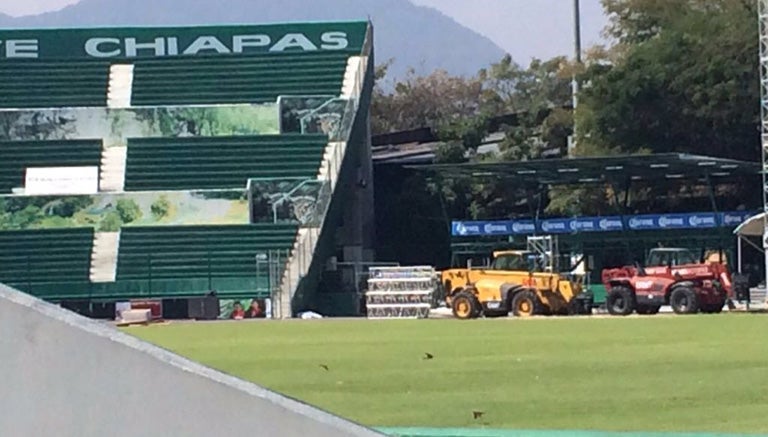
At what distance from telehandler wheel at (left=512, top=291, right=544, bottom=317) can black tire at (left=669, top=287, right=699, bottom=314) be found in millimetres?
3552

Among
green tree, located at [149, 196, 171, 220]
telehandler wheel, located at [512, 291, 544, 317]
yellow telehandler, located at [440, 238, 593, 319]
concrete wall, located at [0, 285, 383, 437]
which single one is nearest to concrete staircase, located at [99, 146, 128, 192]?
green tree, located at [149, 196, 171, 220]

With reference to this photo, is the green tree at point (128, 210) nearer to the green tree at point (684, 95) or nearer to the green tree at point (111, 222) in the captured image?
the green tree at point (111, 222)

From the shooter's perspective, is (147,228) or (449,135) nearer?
(147,228)

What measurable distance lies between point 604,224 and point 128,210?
16325mm

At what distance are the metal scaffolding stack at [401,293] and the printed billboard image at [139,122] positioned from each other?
10042 mm

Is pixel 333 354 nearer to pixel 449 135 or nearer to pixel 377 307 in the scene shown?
pixel 377 307

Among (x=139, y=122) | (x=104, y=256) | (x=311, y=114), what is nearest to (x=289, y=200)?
(x=311, y=114)

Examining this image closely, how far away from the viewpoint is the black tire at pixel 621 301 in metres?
40.0

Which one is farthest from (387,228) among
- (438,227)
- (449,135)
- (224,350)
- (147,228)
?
(224,350)

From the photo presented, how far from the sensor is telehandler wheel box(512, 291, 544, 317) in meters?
40.2

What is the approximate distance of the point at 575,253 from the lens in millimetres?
53875

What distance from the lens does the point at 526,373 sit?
17172mm

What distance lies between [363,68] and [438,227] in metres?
8.22

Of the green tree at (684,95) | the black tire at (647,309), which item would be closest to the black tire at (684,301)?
the black tire at (647,309)
